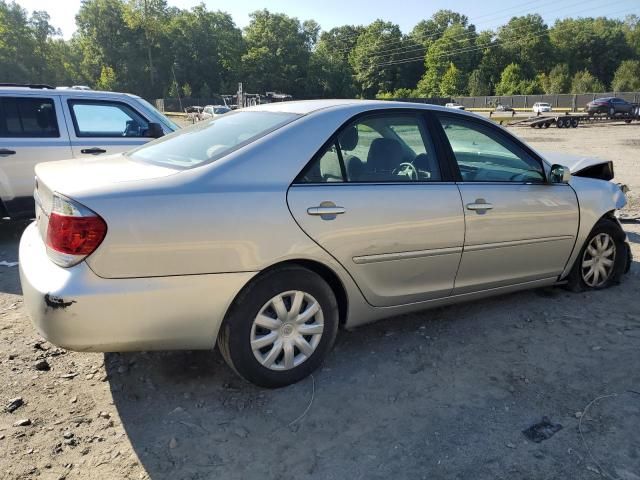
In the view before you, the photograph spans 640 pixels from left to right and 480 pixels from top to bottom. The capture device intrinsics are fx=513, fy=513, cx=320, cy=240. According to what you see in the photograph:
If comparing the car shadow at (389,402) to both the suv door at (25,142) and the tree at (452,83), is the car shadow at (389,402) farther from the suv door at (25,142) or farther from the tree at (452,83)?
the tree at (452,83)

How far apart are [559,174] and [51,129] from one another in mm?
5608

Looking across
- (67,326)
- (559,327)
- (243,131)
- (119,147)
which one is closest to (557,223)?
(559,327)

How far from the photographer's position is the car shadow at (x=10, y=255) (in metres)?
4.71

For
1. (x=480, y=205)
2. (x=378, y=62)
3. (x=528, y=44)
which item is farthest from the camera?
(x=378, y=62)

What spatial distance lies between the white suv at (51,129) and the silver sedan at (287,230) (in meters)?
3.22

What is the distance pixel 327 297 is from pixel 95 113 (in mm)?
4886

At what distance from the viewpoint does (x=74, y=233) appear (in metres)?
2.44

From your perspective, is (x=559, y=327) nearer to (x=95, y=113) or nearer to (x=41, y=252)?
(x=41, y=252)

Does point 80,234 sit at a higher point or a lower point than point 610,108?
higher

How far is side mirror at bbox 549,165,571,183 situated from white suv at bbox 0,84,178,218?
4.72 meters

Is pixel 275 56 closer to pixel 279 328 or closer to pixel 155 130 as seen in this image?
pixel 155 130

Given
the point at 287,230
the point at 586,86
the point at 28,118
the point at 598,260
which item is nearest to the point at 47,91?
the point at 28,118

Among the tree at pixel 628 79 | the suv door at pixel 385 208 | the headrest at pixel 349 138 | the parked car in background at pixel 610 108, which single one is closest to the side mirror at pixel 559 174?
the suv door at pixel 385 208

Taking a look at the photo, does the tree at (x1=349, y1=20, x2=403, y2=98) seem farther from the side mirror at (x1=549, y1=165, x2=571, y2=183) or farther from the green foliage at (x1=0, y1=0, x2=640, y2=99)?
the side mirror at (x1=549, y1=165, x2=571, y2=183)
